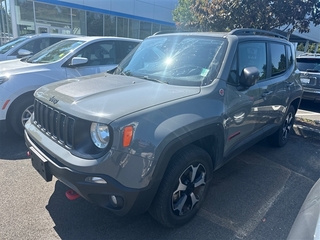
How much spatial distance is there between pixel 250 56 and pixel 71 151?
2517 mm

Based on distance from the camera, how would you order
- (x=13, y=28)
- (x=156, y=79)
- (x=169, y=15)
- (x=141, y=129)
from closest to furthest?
(x=141, y=129), (x=156, y=79), (x=13, y=28), (x=169, y=15)

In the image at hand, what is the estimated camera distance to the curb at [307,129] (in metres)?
5.28

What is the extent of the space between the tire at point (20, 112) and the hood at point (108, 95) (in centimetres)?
170

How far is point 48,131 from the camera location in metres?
2.54

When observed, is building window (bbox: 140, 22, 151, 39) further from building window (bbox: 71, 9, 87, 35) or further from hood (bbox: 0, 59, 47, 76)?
hood (bbox: 0, 59, 47, 76)

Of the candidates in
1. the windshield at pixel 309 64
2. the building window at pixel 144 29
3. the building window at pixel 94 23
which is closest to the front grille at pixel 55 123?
the windshield at pixel 309 64

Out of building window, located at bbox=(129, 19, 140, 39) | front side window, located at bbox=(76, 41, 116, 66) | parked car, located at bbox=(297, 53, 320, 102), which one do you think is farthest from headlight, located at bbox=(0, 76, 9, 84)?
building window, located at bbox=(129, 19, 140, 39)

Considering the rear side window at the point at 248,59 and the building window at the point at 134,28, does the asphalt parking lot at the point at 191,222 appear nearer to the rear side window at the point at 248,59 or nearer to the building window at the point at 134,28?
the rear side window at the point at 248,59

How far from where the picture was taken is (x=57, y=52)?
5.24m

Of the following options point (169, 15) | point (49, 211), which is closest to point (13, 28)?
point (169, 15)

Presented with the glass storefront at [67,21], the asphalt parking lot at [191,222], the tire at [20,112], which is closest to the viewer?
the asphalt parking lot at [191,222]

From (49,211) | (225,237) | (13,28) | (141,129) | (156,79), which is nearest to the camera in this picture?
(141,129)

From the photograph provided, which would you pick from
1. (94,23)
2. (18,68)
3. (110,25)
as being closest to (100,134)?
(18,68)

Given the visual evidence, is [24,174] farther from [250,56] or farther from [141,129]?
[250,56]
